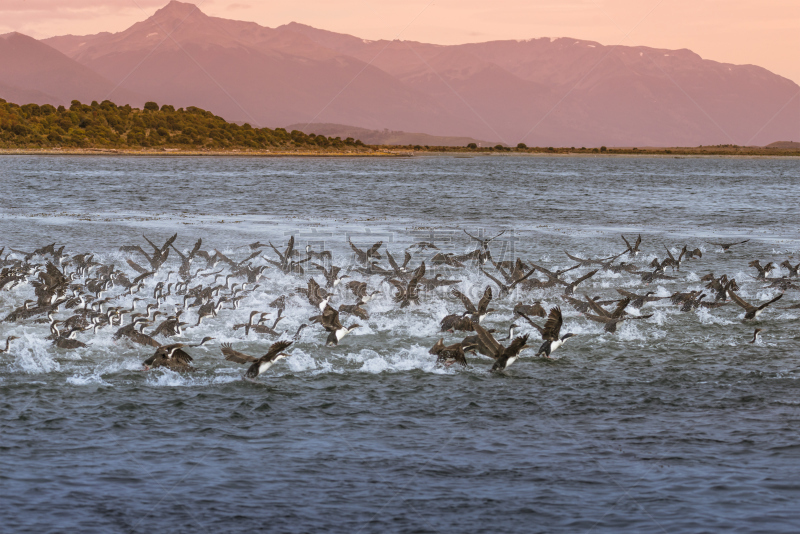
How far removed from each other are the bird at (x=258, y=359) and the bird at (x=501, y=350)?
3903mm

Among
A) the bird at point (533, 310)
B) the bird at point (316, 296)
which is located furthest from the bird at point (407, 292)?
the bird at point (533, 310)

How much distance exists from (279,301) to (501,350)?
7.21 m

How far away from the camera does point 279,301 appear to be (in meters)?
20.8

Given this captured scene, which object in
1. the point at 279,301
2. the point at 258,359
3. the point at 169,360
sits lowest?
the point at 169,360

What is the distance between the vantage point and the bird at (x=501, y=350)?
15.6m

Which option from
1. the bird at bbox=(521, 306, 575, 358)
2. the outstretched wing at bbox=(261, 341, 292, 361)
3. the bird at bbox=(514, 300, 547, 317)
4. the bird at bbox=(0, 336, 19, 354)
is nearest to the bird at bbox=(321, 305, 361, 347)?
the outstretched wing at bbox=(261, 341, 292, 361)

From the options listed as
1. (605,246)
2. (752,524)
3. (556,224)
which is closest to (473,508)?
(752,524)

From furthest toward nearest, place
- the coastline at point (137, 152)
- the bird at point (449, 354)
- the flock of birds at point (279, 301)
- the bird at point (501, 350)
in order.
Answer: the coastline at point (137, 152) → the flock of birds at point (279, 301) → the bird at point (449, 354) → the bird at point (501, 350)

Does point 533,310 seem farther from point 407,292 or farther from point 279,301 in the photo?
point 279,301

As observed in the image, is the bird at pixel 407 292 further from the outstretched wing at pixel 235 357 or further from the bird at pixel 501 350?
the outstretched wing at pixel 235 357

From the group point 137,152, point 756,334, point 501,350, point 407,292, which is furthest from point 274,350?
point 137,152

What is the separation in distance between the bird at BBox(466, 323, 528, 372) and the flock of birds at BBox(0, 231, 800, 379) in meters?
0.02

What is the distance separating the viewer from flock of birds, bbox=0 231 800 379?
635 inches

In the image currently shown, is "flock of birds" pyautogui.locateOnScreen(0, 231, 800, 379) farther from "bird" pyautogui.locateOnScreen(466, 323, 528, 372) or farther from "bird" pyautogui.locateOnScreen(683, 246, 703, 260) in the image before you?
"bird" pyautogui.locateOnScreen(683, 246, 703, 260)
